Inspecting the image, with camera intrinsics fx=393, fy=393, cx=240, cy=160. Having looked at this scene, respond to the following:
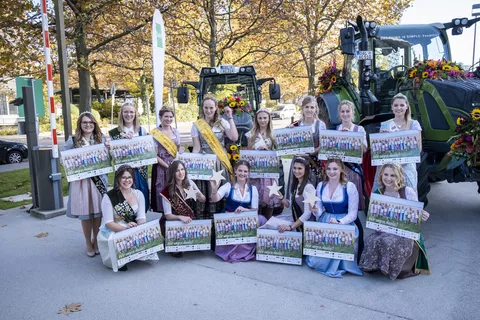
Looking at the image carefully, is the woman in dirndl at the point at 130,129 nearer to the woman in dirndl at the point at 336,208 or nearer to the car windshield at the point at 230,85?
the woman in dirndl at the point at 336,208

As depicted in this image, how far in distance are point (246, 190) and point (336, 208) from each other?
1033 millimetres

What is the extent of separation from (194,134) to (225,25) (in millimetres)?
9975

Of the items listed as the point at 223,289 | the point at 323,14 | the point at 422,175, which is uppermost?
the point at 323,14

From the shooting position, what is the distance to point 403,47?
5.91 m

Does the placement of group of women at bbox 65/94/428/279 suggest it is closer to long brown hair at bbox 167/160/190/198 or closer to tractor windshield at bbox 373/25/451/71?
long brown hair at bbox 167/160/190/198

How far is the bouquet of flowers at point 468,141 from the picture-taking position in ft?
13.0

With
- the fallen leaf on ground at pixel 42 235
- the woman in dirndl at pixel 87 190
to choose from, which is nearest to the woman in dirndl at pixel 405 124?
the woman in dirndl at pixel 87 190

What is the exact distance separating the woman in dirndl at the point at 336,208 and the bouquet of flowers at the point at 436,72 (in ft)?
5.96

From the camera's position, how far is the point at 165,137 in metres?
4.69

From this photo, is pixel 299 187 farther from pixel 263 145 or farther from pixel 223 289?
pixel 223 289

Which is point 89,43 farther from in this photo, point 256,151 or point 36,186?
point 256,151

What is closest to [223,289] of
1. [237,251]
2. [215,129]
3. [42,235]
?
[237,251]

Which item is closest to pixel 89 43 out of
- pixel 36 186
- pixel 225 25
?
pixel 225 25

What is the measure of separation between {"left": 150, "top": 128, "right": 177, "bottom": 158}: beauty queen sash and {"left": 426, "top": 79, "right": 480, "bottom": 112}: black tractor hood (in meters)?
3.19
